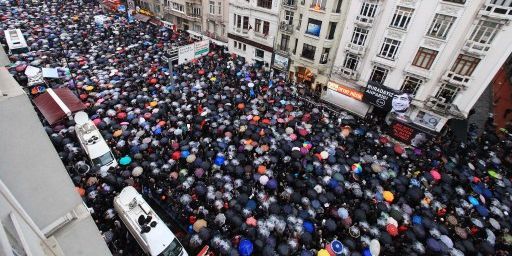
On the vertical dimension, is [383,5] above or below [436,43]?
above

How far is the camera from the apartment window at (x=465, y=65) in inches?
980

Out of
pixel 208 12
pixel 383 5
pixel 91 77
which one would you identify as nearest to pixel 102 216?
pixel 91 77

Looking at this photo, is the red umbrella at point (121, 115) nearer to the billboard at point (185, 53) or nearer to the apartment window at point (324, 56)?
the billboard at point (185, 53)

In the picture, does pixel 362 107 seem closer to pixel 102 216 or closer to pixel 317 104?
pixel 317 104

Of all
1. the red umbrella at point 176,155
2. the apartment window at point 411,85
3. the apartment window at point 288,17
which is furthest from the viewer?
the apartment window at point 288,17

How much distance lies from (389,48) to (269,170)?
18572 mm

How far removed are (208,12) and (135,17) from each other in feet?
57.0

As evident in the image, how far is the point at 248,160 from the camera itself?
23250 millimetres

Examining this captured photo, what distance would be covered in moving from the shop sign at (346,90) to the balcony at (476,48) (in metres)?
10.3

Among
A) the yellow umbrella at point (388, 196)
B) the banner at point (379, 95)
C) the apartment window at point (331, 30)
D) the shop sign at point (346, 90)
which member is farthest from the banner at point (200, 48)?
the yellow umbrella at point (388, 196)

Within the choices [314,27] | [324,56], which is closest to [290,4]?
[314,27]

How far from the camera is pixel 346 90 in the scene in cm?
3234

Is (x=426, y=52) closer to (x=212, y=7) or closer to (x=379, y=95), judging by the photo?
(x=379, y=95)

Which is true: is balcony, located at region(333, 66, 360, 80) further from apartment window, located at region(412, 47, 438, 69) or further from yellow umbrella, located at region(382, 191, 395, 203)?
yellow umbrella, located at region(382, 191, 395, 203)
